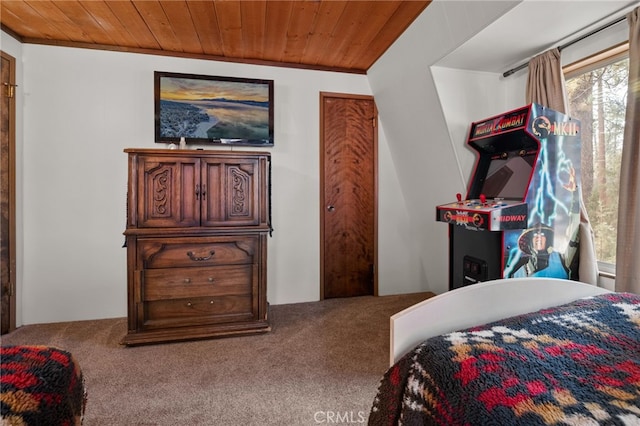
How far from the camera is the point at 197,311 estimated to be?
2.54 meters

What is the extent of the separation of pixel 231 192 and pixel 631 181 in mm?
2563

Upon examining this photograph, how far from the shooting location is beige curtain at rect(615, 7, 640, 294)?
1.72 m

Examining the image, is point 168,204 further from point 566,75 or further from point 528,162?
point 566,75

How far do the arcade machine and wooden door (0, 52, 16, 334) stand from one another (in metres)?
3.40

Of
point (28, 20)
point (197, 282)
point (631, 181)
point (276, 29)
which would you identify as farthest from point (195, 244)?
point (631, 181)

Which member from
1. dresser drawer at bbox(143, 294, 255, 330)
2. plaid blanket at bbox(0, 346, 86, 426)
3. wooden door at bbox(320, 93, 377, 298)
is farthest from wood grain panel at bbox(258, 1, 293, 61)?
→ plaid blanket at bbox(0, 346, 86, 426)

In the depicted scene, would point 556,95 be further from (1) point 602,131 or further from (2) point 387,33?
(2) point 387,33

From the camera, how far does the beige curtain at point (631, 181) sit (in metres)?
1.72

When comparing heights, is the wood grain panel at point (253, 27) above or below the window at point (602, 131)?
above

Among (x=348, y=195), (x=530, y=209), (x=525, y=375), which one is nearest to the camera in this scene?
(x=525, y=375)

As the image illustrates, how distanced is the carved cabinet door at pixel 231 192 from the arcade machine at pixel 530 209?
4.89ft

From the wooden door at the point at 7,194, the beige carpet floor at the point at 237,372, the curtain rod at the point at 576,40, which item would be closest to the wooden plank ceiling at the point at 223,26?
the wooden door at the point at 7,194

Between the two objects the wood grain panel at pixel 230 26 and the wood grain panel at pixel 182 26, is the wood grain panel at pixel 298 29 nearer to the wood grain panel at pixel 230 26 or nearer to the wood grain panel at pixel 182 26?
the wood grain panel at pixel 230 26

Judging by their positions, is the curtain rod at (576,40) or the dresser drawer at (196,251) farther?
the dresser drawer at (196,251)
